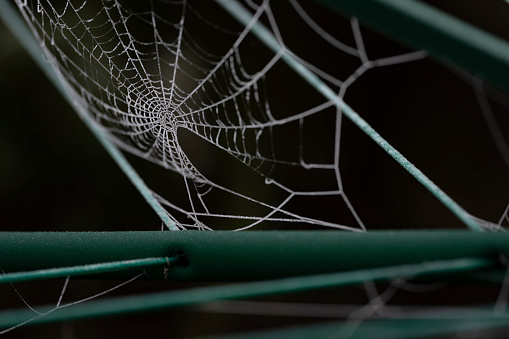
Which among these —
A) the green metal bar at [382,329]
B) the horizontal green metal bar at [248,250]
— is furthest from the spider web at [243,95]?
the horizontal green metal bar at [248,250]

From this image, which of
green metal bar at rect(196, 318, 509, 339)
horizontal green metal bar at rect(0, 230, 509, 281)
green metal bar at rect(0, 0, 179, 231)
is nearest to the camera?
horizontal green metal bar at rect(0, 230, 509, 281)

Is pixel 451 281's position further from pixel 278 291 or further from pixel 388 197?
pixel 388 197

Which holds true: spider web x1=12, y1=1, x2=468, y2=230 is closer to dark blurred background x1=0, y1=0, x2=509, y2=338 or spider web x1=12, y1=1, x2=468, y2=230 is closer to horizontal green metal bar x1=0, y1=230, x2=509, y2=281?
dark blurred background x1=0, y1=0, x2=509, y2=338

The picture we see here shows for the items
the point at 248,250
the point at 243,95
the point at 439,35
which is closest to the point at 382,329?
the point at 243,95

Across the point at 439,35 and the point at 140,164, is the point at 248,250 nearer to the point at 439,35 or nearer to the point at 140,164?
the point at 439,35

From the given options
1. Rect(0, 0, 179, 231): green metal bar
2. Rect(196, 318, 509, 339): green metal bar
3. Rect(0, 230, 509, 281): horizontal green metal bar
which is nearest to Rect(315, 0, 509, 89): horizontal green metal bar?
Rect(0, 230, 509, 281): horizontal green metal bar

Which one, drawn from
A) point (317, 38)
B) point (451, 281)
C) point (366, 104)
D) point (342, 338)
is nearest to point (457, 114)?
point (366, 104)
